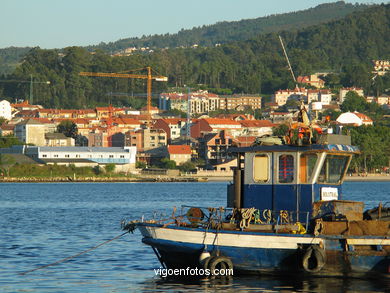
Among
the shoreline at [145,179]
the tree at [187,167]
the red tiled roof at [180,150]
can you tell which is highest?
A: the red tiled roof at [180,150]

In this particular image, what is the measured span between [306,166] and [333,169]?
0.84 metres

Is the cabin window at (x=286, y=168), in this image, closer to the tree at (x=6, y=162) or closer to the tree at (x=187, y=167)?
the tree at (x=6, y=162)

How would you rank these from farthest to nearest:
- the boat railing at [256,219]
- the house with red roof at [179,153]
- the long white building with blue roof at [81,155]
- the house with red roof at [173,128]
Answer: the house with red roof at [173,128] → the house with red roof at [179,153] → the long white building with blue roof at [81,155] → the boat railing at [256,219]

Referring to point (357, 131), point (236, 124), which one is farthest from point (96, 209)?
point (236, 124)

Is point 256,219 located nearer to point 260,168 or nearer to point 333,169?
point 260,168

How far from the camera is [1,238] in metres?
37.9

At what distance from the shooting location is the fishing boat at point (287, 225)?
80.4 ft

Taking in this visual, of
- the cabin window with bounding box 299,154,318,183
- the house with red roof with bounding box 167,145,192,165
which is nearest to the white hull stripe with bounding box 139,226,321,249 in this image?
the cabin window with bounding box 299,154,318,183

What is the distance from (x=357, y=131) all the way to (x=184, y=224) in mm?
135131

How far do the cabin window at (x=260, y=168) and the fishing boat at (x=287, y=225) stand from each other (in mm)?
26

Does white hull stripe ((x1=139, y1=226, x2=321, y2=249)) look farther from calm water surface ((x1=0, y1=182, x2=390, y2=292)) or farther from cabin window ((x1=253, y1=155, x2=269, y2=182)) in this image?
cabin window ((x1=253, y1=155, x2=269, y2=182))

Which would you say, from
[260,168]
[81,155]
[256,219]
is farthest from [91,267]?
[81,155]

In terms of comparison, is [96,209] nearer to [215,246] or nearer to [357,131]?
[215,246]

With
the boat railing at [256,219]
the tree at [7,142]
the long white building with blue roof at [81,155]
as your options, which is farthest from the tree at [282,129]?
the tree at [7,142]
